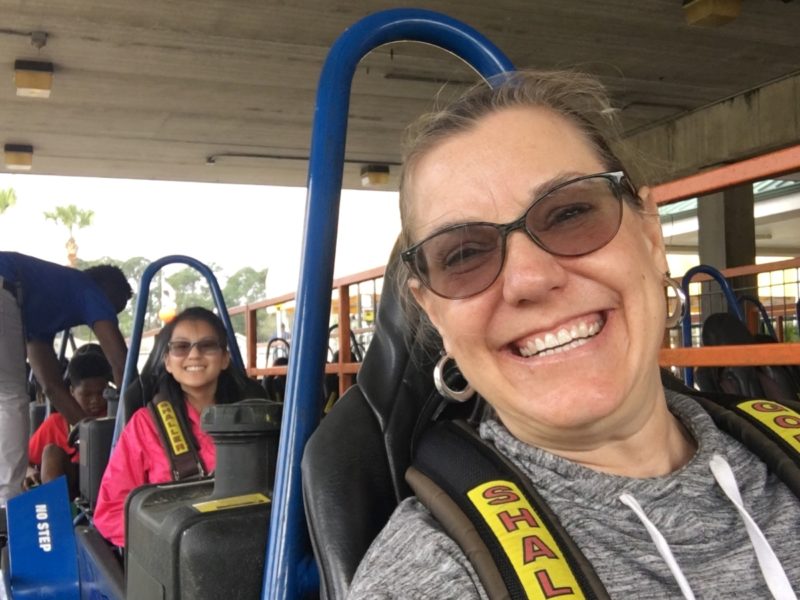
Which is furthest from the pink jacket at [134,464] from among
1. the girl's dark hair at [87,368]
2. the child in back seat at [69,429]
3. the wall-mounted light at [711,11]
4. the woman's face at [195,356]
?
the wall-mounted light at [711,11]

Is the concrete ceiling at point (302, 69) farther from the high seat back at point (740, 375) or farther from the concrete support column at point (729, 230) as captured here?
the high seat back at point (740, 375)

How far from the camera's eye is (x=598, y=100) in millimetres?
1188

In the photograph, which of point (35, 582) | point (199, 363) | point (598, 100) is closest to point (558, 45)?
point (199, 363)

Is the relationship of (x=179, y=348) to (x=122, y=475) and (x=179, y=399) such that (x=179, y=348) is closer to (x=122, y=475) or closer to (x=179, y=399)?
(x=179, y=399)

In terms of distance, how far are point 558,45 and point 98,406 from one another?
177 inches

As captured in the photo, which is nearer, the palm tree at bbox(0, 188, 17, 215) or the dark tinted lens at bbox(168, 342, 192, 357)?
the dark tinted lens at bbox(168, 342, 192, 357)

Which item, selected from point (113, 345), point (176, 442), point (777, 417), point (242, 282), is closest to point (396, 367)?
point (777, 417)

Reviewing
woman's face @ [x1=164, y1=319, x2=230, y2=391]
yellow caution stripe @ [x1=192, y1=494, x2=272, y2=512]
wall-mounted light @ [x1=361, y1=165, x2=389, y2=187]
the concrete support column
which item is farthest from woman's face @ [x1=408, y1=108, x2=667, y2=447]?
wall-mounted light @ [x1=361, y1=165, x2=389, y2=187]

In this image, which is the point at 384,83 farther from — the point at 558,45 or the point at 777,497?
the point at 777,497

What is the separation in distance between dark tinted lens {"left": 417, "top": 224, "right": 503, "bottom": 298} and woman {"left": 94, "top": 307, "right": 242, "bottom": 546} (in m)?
1.71

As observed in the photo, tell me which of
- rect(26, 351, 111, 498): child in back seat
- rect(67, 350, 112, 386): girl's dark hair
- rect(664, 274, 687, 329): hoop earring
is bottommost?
rect(26, 351, 111, 498): child in back seat

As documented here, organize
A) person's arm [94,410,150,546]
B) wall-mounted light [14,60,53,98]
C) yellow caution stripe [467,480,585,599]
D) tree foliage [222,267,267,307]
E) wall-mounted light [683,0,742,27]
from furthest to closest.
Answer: tree foliage [222,267,267,307], wall-mounted light [14,60,53,98], wall-mounted light [683,0,742,27], person's arm [94,410,150,546], yellow caution stripe [467,480,585,599]

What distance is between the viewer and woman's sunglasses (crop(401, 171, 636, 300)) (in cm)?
103

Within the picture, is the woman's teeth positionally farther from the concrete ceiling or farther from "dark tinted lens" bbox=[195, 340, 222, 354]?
the concrete ceiling
